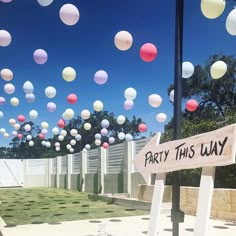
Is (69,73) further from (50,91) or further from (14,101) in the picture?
(14,101)

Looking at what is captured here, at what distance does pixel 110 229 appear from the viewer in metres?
7.11

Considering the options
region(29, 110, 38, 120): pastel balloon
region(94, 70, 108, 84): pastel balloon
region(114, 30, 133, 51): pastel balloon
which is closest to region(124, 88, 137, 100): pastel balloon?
region(94, 70, 108, 84): pastel balloon

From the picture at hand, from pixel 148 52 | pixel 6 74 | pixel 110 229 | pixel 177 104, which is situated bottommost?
pixel 110 229

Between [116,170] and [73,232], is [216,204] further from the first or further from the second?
[116,170]

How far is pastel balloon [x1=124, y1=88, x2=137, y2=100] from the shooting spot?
33.6 ft

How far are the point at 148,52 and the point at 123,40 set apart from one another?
47 centimetres

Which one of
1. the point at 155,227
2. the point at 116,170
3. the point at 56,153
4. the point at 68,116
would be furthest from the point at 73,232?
the point at 56,153

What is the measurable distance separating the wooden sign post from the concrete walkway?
314 centimetres

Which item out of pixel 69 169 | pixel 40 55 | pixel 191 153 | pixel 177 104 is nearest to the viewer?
pixel 191 153

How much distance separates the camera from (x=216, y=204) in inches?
344

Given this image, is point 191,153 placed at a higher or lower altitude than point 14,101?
lower

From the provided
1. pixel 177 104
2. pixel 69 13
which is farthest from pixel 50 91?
pixel 177 104

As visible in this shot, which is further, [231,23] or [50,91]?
[50,91]

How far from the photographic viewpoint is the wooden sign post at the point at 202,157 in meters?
2.86
